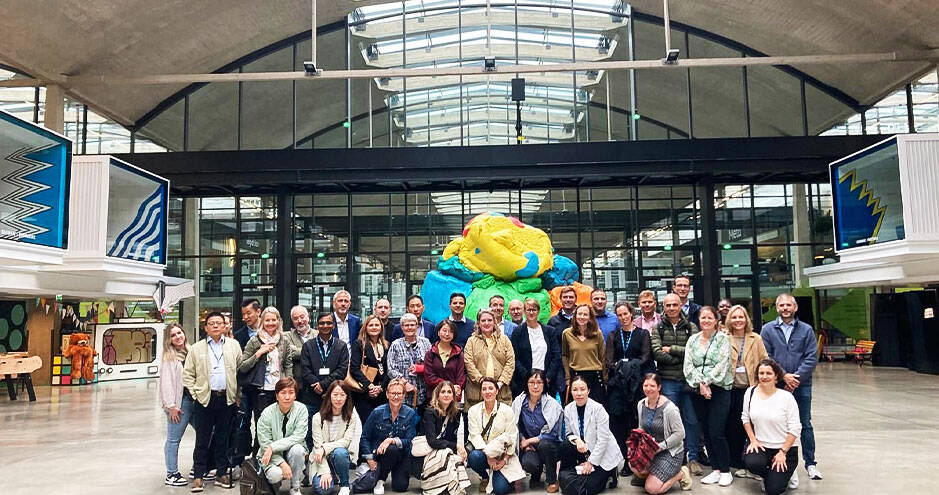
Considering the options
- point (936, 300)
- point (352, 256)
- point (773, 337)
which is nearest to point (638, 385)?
point (773, 337)

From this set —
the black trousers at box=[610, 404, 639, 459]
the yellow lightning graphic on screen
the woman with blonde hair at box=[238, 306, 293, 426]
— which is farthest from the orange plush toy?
the yellow lightning graphic on screen

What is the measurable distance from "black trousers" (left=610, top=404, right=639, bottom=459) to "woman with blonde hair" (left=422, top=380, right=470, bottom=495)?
4.65ft

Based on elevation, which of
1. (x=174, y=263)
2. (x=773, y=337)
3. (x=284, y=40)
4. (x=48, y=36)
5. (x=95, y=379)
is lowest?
(x=95, y=379)

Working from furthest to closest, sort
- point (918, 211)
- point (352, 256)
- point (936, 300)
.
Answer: point (352, 256) < point (936, 300) < point (918, 211)

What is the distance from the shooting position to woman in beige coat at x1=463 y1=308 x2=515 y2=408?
677 centimetres

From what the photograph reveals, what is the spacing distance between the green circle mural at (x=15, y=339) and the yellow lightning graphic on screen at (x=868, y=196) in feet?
60.6

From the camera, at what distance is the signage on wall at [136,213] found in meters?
13.1

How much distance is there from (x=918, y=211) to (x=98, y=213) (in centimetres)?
1342

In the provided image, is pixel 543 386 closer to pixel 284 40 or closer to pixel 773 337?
pixel 773 337

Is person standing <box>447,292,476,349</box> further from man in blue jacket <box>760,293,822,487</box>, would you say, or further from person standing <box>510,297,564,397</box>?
man in blue jacket <box>760,293,822,487</box>

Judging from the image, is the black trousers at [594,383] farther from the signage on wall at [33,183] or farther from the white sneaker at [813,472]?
the signage on wall at [33,183]

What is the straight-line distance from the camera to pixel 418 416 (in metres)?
6.83

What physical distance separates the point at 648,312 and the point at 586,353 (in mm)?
799

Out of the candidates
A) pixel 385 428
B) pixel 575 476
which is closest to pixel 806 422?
pixel 575 476
